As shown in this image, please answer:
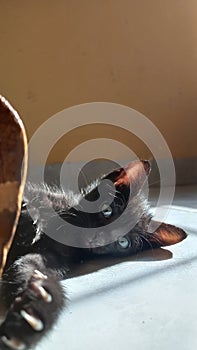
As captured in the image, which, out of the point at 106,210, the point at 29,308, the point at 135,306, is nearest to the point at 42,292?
the point at 29,308

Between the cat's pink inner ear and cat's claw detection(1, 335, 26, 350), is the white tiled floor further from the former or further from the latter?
the cat's pink inner ear

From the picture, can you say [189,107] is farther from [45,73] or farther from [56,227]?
[56,227]

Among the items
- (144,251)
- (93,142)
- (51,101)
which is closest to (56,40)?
(51,101)

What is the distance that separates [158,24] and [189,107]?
0.40m

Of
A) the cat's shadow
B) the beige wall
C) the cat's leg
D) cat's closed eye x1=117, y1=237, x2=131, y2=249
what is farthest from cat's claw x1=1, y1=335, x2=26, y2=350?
the beige wall

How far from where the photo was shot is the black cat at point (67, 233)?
0.76 meters

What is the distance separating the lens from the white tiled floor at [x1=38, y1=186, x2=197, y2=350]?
0.65 m

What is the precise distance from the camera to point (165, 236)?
1088mm

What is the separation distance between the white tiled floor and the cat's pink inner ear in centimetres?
16

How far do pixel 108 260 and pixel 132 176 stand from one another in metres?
0.18

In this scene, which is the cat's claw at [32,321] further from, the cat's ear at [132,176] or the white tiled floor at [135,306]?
the cat's ear at [132,176]

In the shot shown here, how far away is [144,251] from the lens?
108 centimetres

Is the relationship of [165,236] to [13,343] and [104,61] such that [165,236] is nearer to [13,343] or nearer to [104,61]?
[13,343]

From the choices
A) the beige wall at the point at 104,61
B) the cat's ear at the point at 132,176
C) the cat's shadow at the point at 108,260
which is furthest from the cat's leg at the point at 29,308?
the beige wall at the point at 104,61
